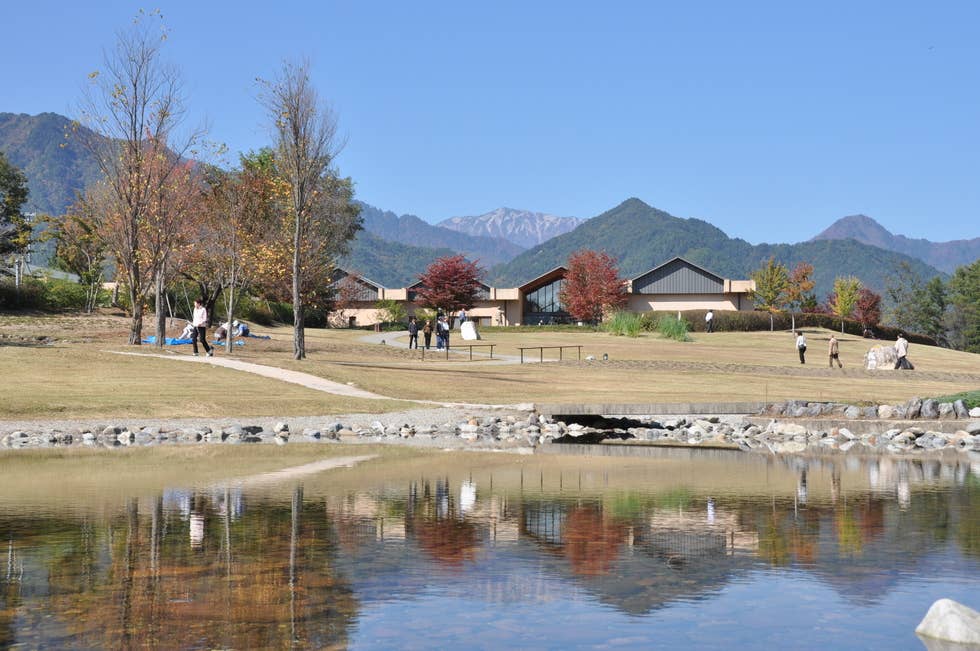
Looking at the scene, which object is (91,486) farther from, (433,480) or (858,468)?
(858,468)

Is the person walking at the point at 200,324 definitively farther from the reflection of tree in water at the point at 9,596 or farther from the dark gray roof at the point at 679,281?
the dark gray roof at the point at 679,281

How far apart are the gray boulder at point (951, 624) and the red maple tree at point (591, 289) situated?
86775mm

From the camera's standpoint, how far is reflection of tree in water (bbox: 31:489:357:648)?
333 inches

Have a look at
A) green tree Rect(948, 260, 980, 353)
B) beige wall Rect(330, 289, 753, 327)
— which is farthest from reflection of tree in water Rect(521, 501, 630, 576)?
green tree Rect(948, 260, 980, 353)

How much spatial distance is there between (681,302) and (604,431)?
250 feet

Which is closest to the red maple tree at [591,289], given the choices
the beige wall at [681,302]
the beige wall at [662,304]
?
the beige wall at [681,302]

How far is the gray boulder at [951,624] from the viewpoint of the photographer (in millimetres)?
8219

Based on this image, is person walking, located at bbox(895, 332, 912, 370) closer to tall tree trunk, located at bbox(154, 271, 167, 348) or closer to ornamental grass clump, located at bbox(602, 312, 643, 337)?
ornamental grass clump, located at bbox(602, 312, 643, 337)

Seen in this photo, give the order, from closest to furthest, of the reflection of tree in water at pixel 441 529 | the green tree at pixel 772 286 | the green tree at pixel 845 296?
the reflection of tree in water at pixel 441 529 < the green tree at pixel 772 286 < the green tree at pixel 845 296

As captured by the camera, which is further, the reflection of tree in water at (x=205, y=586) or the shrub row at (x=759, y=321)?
the shrub row at (x=759, y=321)

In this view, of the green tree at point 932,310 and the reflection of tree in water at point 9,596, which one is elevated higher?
the green tree at point 932,310

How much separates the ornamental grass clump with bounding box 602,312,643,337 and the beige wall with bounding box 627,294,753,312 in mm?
26707

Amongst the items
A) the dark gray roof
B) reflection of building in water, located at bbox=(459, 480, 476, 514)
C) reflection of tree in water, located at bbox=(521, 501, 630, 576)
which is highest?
the dark gray roof

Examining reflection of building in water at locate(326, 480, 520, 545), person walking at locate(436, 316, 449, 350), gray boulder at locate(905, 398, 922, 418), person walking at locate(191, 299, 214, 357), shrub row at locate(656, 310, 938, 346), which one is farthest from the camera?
shrub row at locate(656, 310, 938, 346)
